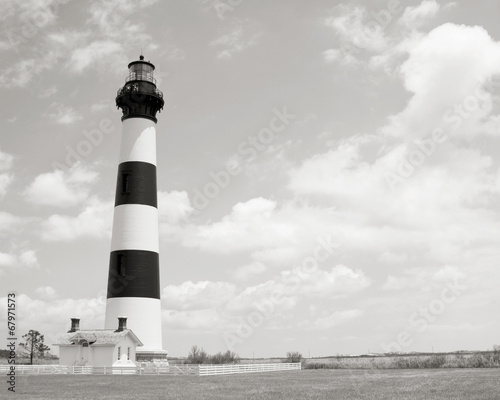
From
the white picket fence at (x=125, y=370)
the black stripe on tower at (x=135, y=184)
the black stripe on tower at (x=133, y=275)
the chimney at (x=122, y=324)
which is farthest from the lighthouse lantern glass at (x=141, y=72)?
the white picket fence at (x=125, y=370)

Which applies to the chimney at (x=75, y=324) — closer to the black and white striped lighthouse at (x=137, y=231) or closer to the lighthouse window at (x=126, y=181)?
the black and white striped lighthouse at (x=137, y=231)

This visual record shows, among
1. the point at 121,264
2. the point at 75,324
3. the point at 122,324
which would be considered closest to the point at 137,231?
the point at 121,264

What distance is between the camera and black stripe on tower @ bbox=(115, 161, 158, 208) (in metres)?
41.1

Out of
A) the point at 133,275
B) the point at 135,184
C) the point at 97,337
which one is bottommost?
the point at 97,337

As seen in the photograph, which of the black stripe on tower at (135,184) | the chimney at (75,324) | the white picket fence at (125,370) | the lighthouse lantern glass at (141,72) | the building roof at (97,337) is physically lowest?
the white picket fence at (125,370)

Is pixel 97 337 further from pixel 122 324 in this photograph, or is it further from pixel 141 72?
pixel 141 72

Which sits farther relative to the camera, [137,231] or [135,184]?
[135,184]

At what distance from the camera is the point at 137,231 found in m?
40.4

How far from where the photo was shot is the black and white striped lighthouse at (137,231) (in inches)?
1563

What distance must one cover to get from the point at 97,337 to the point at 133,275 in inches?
244

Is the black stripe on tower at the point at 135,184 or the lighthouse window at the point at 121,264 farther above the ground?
the black stripe on tower at the point at 135,184

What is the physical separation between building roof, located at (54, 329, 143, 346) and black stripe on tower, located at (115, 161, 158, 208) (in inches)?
373

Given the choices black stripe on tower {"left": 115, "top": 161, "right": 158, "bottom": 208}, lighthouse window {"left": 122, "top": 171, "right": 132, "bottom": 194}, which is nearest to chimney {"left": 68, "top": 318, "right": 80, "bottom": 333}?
black stripe on tower {"left": 115, "top": 161, "right": 158, "bottom": 208}

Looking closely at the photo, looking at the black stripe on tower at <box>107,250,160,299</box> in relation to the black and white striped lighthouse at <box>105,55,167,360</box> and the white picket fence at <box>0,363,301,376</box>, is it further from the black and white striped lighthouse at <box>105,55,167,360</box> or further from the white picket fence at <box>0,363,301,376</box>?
the white picket fence at <box>0,363,301,376</box>
